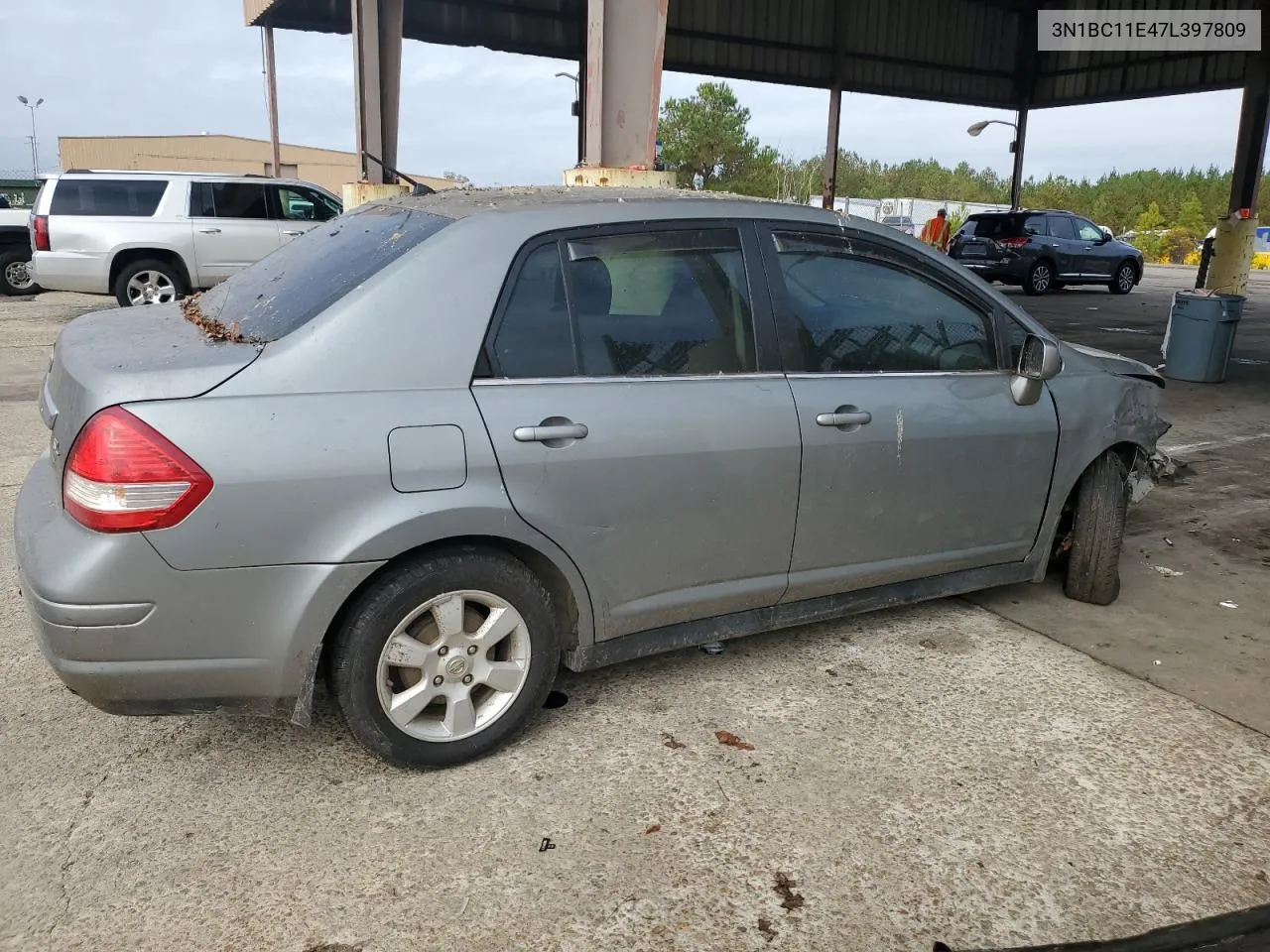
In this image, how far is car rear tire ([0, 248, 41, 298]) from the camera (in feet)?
50.8

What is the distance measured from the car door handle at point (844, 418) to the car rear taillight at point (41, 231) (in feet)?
38.1

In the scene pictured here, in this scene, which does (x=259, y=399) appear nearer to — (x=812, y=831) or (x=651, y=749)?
(x=651, y=749)

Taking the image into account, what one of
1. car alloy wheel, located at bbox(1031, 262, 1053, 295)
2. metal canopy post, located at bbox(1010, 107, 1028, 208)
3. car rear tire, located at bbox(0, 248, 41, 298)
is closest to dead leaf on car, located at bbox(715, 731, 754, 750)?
car rear tire, located at bbox(0, 248, 41, 298)

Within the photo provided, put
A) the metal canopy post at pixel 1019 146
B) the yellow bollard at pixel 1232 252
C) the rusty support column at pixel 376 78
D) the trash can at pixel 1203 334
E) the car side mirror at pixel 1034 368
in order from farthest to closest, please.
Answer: the metal canopy post at pixel 1019 146, the yellow bollard at pixel 1232 252, the rusty support column at pixel 376 78, the trash can at pixel 1203 334, the car side mirror at pixel 1034 368

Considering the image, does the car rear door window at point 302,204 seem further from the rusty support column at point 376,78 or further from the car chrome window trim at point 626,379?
the car chrome window trim at point 626,379

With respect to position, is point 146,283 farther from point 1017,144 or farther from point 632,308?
point 1017,144

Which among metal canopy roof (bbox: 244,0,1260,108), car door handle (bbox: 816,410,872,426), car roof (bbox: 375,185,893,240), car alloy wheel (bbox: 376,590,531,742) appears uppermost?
metal canopy roof (bbox: 244,0,1260,108)

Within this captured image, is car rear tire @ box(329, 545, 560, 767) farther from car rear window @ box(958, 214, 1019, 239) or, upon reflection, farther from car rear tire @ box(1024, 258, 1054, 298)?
car rear window @ box(958, 214, 1019, 239)

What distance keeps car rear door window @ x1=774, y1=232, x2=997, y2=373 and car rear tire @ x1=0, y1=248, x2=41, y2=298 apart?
51.8 feet

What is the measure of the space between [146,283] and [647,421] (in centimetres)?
1108

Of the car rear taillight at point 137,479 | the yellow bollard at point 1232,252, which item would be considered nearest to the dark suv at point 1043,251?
the yellow bollard at point 1232,252

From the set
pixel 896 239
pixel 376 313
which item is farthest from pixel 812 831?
pixel 896 239

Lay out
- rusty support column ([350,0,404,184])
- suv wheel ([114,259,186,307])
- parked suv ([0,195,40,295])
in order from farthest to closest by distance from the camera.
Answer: parked suv ([0,195,40,295]), rusty support column ([350,0,404,184]), suv wheel ([114,259,186,307])

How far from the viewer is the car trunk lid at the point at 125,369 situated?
2496mm
